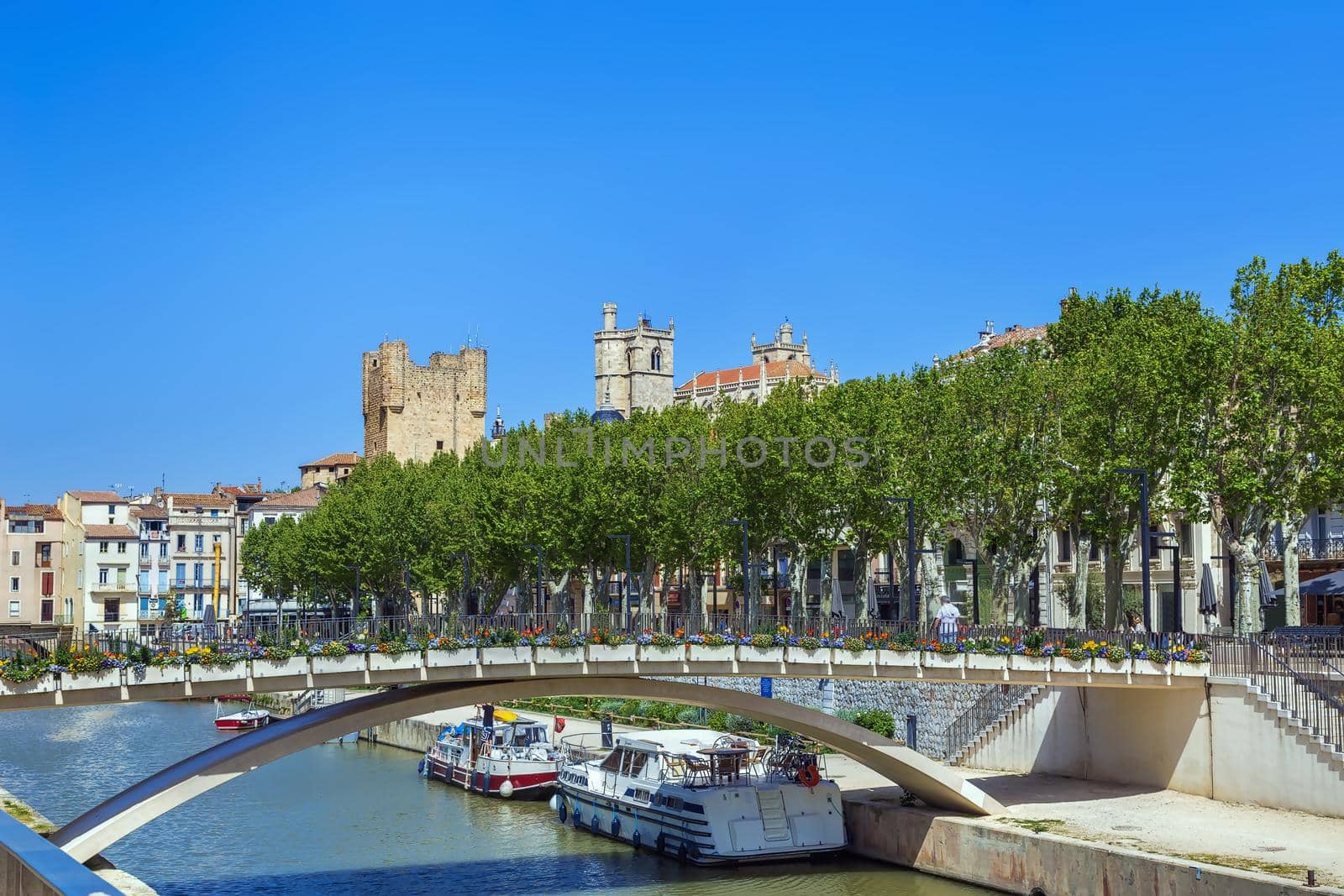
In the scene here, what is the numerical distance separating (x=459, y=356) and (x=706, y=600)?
42.1 m

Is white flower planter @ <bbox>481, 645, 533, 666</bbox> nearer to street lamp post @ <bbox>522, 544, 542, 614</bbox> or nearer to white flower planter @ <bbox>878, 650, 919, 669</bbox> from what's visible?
white flower planter @ <bbox>878, 650, 919, 669</bbox>

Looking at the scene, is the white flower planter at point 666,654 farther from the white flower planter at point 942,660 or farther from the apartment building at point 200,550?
the apartment building at point 200,550

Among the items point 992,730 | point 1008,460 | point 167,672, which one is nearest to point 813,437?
point 1008,460

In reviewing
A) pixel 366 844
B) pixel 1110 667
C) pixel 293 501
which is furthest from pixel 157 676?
pixel 293 501

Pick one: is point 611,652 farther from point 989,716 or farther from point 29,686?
point 989,716

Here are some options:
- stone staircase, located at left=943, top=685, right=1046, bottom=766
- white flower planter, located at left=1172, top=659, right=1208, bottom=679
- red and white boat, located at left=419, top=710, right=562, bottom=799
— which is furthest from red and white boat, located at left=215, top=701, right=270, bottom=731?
white flower planter, located at left=1172, top=659, right=1208, bottom=679

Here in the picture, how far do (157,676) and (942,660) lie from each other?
58.9 feet

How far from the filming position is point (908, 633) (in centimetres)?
3716

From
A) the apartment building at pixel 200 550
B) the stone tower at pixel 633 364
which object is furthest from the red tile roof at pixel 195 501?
the stone tower at pixel 633 364

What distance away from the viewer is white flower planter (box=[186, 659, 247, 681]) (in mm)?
30703

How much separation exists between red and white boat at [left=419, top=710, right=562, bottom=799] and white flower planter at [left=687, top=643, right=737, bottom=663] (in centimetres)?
1377

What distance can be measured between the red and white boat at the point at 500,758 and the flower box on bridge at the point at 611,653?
13837mm

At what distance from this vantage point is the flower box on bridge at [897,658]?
121 feet

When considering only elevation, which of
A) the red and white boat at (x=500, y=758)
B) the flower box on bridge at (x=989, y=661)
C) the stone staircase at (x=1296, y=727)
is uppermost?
the flower box on bridge at (x=989, y=661)
